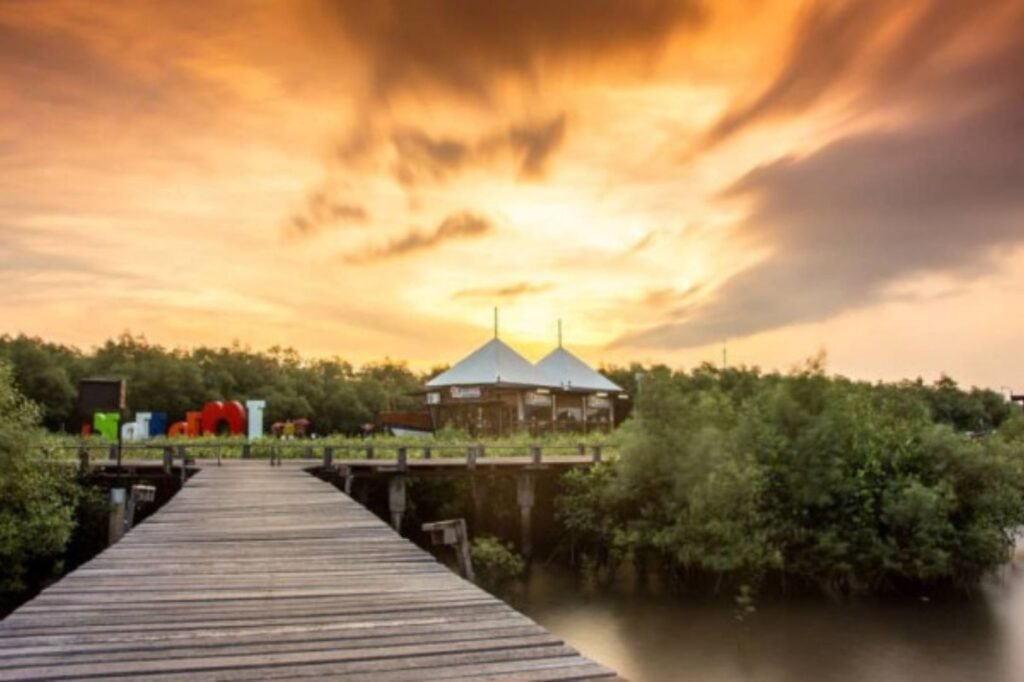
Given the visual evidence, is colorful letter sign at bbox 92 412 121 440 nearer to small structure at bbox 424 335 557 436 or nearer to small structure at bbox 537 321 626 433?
small structure at bbox 424 335 557 436

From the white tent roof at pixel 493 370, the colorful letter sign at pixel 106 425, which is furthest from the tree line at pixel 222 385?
the colorful letter sign at pixel 106 425

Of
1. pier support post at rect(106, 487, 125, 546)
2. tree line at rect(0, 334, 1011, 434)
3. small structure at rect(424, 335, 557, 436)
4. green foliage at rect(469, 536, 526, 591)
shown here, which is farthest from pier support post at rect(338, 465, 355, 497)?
tree line at rect(0, 334, 1011, 434)

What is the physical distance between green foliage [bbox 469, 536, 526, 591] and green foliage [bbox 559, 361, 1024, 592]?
2.58 metres

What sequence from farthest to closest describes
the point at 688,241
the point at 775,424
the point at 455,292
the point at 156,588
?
1. the point at 455,292
2. the point at 688,241
3. the point at 775,424
4. the point at 156,588

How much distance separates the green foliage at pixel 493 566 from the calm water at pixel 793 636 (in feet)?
2.06

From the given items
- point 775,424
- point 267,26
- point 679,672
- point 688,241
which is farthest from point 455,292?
point 679,672

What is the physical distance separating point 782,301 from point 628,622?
12.7m

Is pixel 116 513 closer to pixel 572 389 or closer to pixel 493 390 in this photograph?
pixel 493 390

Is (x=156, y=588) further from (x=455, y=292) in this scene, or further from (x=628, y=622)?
(x=455, y=292)

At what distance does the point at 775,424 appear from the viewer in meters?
20.5

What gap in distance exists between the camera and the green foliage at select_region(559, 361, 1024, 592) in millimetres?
19266

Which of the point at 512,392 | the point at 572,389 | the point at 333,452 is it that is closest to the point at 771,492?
the point at 333,452

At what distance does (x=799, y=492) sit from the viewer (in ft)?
64.4

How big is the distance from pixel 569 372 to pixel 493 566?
29.8 metres
